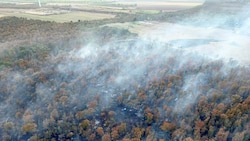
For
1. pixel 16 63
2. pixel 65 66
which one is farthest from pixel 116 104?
pixel 16 63

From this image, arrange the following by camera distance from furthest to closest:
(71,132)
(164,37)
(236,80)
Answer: (164,37)
(236,80)
(71,132)

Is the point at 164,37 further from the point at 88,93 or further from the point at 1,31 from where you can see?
the point at 1,31

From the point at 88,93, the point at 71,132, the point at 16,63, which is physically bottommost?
the point at 71,132

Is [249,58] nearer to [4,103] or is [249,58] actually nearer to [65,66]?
[65,66]

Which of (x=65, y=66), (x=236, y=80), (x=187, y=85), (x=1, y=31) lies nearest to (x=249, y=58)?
(x=236, y=80)

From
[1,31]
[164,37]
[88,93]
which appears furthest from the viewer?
[1,31]

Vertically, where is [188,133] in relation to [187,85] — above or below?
below

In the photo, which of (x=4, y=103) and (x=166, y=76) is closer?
(x=4, y=103)
